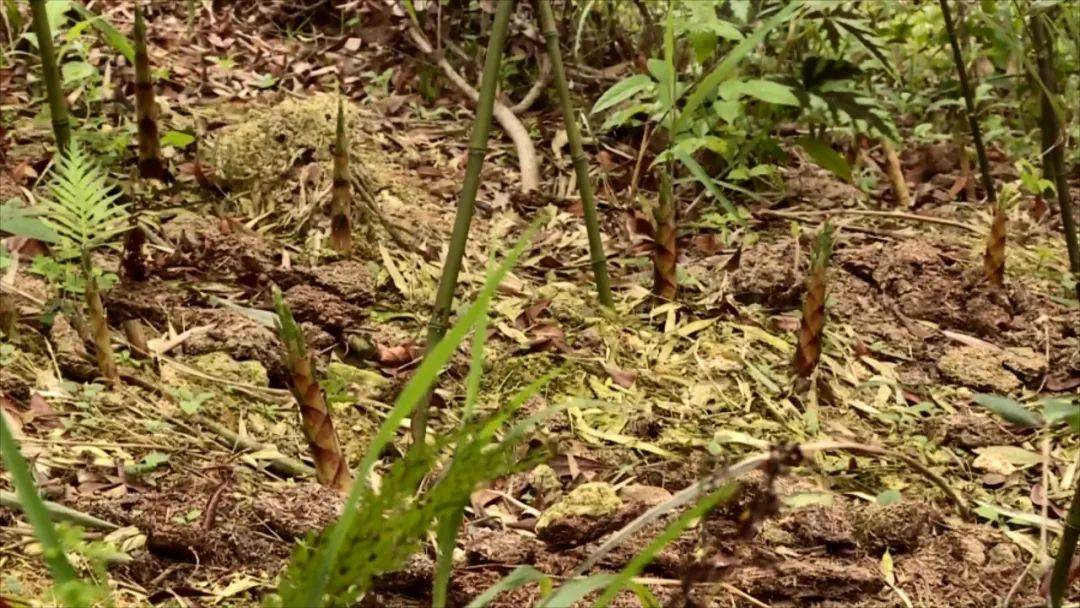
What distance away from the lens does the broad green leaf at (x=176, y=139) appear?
251 centimetres

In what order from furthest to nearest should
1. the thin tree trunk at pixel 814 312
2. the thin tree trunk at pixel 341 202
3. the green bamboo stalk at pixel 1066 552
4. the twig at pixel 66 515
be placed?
the thin tree trunk at pixel 341 202
the thin tree trunk at pixel 814 312
the twig at pixel 66 515
the green bamboo stalk at pixel 1066 552

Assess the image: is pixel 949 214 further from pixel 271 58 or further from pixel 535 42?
pixel 271 58

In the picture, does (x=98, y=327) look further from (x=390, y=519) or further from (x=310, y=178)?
(x=390, y=519)

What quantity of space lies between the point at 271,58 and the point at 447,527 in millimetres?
2511

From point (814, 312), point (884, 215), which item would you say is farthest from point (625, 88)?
point (814, 312)

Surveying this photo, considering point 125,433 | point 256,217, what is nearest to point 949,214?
point 256,217

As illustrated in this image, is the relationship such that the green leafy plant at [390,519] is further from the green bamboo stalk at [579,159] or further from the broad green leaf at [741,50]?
the green bamboo stalk at [579,159]

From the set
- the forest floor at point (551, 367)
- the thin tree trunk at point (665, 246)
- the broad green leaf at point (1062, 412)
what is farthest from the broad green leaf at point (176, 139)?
the broad green leaf at point (1062, 412)

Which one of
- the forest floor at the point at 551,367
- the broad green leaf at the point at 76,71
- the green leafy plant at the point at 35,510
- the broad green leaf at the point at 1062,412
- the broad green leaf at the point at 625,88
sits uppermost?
the broad green leaf at the point at 1062,412

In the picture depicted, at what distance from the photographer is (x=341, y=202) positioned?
2.26 m

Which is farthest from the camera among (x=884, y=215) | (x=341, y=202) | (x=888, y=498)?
(x=884, y=215)

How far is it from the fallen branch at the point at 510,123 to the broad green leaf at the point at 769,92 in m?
0.60

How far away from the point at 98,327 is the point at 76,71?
1.27 m

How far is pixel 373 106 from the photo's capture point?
3092mm
